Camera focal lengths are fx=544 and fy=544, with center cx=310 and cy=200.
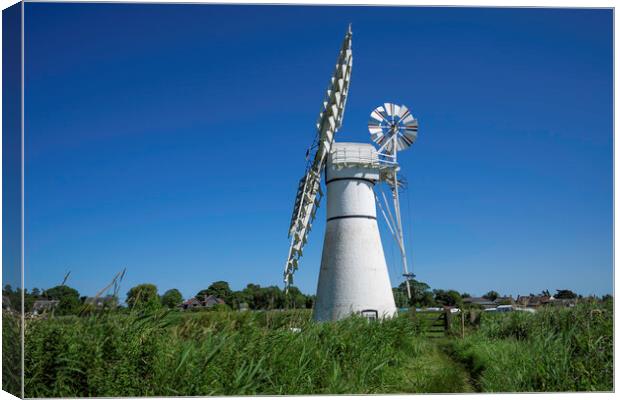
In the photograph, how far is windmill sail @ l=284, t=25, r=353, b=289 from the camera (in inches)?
585

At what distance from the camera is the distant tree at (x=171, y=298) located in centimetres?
562

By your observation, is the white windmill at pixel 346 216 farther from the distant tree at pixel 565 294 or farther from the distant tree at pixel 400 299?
the distant tree at pixel 565 294

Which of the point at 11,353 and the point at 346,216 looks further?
the point at 346,216

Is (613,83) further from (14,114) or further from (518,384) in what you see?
(14,114)

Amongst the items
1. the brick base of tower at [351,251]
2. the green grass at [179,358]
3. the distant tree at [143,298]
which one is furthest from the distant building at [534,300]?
the distant tree at [143,298]

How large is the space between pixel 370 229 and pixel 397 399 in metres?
9.35

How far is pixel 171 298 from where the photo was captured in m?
5.64

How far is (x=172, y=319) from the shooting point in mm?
5551

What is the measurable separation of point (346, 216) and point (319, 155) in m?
2.07

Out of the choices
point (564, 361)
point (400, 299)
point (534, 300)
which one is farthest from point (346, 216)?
point (564, 361)

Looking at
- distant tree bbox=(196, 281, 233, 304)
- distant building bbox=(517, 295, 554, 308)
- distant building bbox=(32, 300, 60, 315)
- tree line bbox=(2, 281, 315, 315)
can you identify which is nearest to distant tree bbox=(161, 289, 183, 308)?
tree line bbox=(2, 281, 315, 315)

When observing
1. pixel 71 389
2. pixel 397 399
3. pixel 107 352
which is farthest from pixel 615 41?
pixel 71 389

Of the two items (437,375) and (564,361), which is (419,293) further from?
(564,361)

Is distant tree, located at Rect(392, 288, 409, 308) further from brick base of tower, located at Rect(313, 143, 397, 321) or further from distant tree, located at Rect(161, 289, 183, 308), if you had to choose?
distant tree, located at Rect(161, 289, 183, 308)
